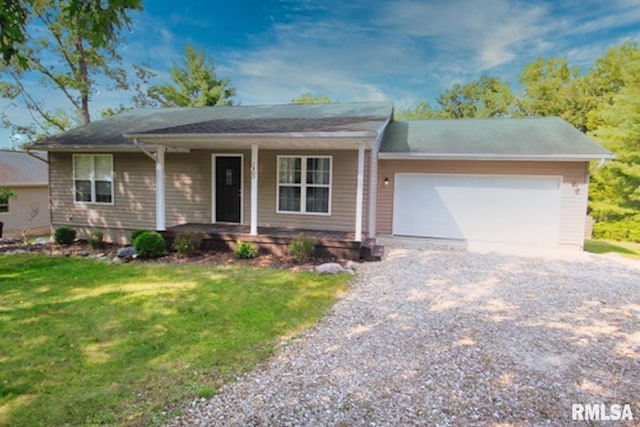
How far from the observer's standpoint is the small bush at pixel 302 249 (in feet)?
24.0

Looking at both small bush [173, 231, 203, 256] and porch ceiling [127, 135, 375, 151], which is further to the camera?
small bush [173, 231, 203, 256]

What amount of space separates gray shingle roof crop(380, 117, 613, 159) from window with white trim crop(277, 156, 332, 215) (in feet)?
6.54

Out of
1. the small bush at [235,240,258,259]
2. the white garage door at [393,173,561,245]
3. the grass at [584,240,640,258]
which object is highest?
the white garage door at [393,173,561,245]

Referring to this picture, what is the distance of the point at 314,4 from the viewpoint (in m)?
14.9

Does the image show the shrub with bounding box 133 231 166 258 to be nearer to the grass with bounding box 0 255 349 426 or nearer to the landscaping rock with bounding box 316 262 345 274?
the grass with bounding box 0 255 349 426

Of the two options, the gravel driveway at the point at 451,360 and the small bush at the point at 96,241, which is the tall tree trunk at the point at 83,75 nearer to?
the small bush at the point at 96,241

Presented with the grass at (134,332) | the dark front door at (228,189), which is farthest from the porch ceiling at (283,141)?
the grass at (134,332)

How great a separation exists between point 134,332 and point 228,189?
600 cm

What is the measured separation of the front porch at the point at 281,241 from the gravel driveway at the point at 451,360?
146 centimetres

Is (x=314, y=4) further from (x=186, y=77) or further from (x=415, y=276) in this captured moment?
(x=186, y=77)

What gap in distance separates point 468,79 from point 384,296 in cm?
2441

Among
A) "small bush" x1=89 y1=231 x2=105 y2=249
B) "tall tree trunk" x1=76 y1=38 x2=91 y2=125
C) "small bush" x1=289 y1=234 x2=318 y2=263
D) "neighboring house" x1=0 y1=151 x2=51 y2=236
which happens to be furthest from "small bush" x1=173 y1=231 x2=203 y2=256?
"tall tree trunk" x1=76 y1=38 x2=91 y2=125

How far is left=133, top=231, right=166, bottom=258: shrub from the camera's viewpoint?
7695mm

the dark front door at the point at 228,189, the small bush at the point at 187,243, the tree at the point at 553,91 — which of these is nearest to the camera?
the small bush at the point at 187,243
